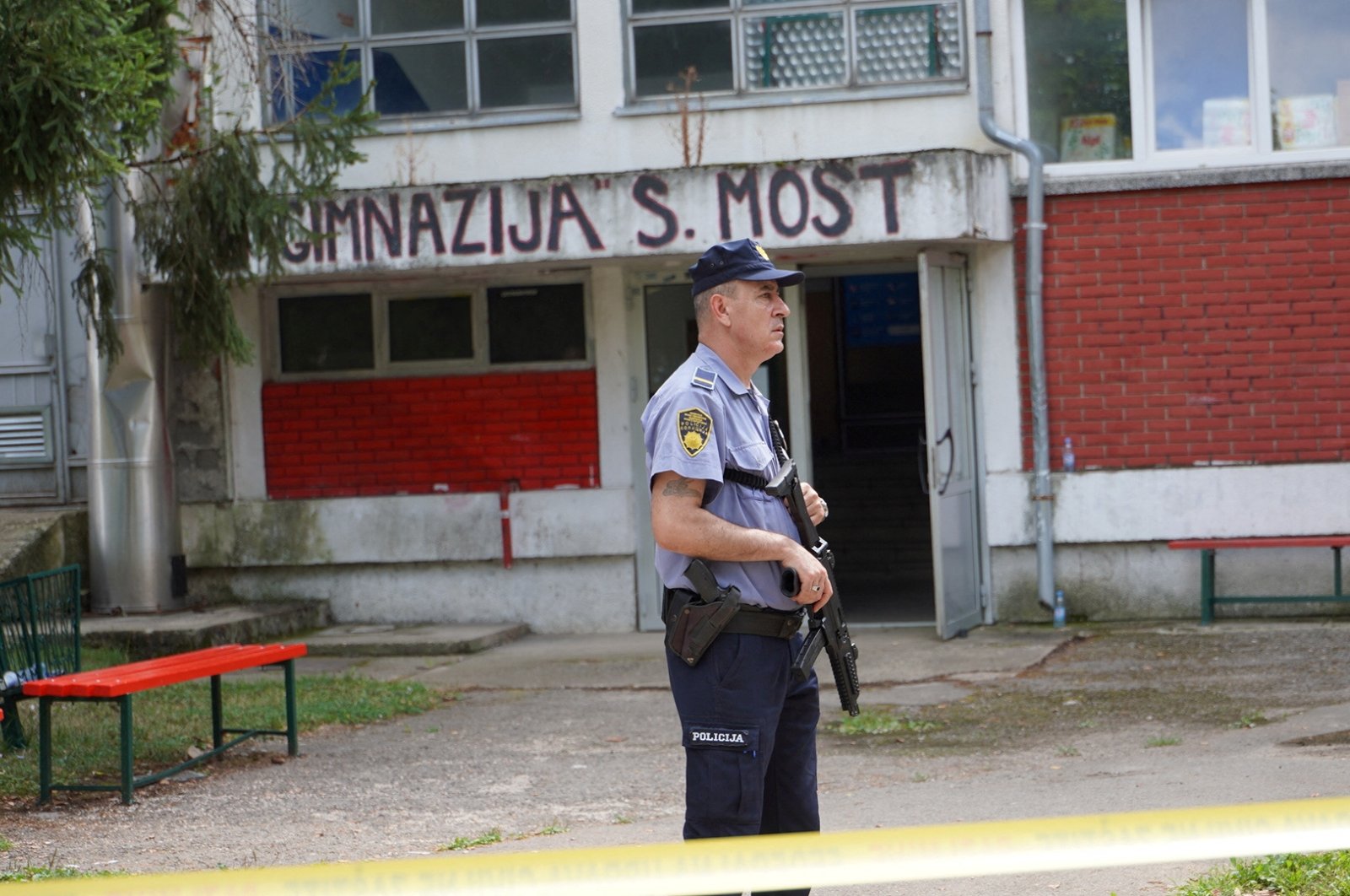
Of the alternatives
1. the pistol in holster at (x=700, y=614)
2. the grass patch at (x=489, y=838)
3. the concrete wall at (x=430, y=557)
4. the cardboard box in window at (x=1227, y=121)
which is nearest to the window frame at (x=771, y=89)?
the cardboard box in window at (x=1227, y=121)

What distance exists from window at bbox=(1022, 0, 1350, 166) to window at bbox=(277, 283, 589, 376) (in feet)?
12.1

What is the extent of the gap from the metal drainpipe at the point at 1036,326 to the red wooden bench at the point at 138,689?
17.9 ft

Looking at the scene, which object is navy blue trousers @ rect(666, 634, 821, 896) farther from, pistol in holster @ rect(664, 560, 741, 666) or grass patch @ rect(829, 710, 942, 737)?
grass patch @ rect(829, 710, 942, 737)

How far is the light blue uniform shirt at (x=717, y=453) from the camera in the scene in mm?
3902

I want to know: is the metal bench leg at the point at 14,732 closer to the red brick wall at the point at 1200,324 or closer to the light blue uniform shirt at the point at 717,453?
the light blue uniform shirt at the point at 717,453

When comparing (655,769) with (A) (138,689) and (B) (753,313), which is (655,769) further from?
(B) (753,313)

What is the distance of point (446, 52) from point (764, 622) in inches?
340

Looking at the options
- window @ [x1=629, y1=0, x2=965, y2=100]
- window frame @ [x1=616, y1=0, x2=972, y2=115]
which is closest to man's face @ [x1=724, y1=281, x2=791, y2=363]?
window frame @ [x1=616, y1=0, x2=972, y2=115]

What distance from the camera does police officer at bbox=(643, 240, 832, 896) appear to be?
3830mm

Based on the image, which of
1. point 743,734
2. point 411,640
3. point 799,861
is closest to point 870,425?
point 411,640

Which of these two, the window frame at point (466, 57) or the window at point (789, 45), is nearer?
the window at point (789, 45)

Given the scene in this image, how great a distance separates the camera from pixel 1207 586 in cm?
1052

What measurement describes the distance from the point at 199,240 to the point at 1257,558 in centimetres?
725

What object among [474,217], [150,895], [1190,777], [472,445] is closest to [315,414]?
[472,445]
